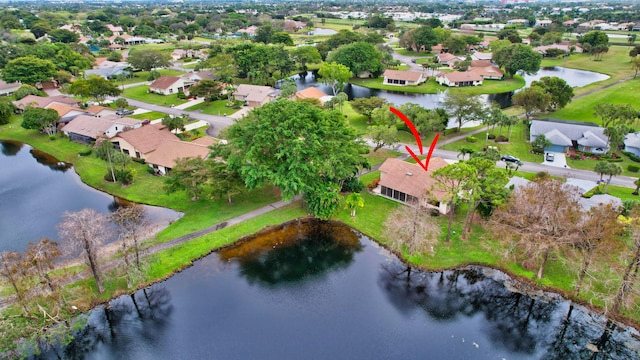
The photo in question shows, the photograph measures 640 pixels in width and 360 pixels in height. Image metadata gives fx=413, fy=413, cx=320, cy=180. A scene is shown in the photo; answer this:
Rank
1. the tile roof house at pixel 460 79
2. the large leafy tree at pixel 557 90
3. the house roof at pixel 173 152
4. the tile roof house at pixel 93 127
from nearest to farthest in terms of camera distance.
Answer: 1. the house roof at pixel 173 152
2. the tile roof house at pixel 93 127
3. the large leafy tree at pixel 557 90
4. the tile roof house at pixel 460 79

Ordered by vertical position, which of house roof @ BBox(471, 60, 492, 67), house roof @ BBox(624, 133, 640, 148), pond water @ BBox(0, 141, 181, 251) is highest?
house roof @ BBox(471, 60, 492, 67)

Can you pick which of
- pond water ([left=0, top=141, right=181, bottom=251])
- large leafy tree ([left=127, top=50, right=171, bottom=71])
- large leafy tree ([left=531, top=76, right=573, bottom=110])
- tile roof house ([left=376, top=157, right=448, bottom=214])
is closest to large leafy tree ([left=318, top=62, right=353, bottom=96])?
large leafy tree ([left=531, top=76, right=573, bottom=110])

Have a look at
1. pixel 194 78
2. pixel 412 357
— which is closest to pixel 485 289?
pixel 412 357

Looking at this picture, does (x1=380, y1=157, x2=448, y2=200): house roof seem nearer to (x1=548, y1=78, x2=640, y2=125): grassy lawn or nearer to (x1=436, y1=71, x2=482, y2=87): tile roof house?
(x1=548, y1=78, x2=640, y2=125): grassy lawn

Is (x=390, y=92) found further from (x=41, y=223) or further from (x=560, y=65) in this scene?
(x=41, y=223)

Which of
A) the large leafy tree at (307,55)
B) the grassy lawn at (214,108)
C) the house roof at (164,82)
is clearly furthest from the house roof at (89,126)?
the large leafy tree at (307,55)

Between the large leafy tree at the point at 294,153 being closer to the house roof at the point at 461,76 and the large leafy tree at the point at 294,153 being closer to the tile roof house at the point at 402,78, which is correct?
the tile roof house at the point at 402,78
